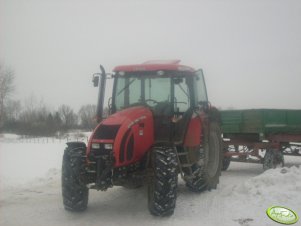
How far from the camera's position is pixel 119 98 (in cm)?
796

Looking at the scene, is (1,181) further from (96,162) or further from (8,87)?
(8,87)

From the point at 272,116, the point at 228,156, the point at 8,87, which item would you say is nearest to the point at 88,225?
the point at 228,156

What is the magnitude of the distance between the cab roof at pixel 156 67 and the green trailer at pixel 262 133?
4.60 metres

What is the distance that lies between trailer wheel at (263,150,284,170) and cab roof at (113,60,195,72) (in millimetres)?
4699

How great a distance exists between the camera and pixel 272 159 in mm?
11531

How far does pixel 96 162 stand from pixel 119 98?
1781 mm

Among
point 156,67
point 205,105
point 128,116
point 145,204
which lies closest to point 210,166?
point 205,105

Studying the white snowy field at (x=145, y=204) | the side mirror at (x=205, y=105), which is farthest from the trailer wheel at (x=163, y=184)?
the side mirror at (x=205, y=105)

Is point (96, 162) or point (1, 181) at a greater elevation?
point (96, 162)

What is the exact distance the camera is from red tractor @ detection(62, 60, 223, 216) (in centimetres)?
653

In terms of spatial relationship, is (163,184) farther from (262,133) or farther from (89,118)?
(89,118)

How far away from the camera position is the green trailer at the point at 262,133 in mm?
11734

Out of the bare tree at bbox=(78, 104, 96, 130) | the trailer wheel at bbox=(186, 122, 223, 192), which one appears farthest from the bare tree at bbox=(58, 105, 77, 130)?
the trailer wheel at bbox=(186, 122, 223, 192)

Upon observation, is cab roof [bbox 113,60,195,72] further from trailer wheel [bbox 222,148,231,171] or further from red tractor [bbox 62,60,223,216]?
trailer wheel [bbox 222,148,231,171]
